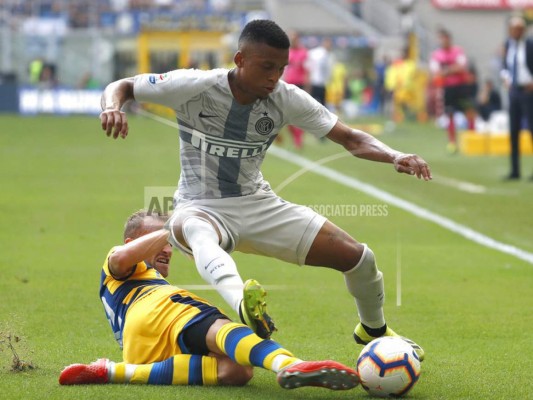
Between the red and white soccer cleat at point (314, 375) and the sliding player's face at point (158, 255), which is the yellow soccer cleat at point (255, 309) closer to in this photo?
the red and white soccer cleat at point (314, 375)

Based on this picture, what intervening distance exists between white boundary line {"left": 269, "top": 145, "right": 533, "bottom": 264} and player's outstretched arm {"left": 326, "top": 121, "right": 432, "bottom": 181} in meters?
3.64

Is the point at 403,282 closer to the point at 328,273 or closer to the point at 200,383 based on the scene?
the point at 328,273

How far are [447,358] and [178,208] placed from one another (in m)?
1.72

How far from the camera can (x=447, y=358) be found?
252 inches

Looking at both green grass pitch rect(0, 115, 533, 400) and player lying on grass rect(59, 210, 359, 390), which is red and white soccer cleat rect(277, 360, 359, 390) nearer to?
player lying on grass rect(59, 210, 359, 390)

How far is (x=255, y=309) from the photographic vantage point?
5.02 m

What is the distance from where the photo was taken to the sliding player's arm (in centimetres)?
576

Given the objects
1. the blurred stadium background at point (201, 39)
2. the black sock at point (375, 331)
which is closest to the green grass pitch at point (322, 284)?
the black sock at point (375, 331)

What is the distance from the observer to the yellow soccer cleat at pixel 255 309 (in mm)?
4977

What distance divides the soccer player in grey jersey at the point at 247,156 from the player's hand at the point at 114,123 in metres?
0.21

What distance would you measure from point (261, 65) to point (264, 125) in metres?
0.41

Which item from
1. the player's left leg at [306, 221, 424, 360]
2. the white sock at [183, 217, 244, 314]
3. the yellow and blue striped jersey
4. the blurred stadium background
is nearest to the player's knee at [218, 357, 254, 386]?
the yellow and blue striped jersey

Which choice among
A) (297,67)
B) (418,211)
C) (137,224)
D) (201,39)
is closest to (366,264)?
(137,224)

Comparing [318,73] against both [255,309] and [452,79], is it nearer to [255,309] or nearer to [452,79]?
[452,79]
